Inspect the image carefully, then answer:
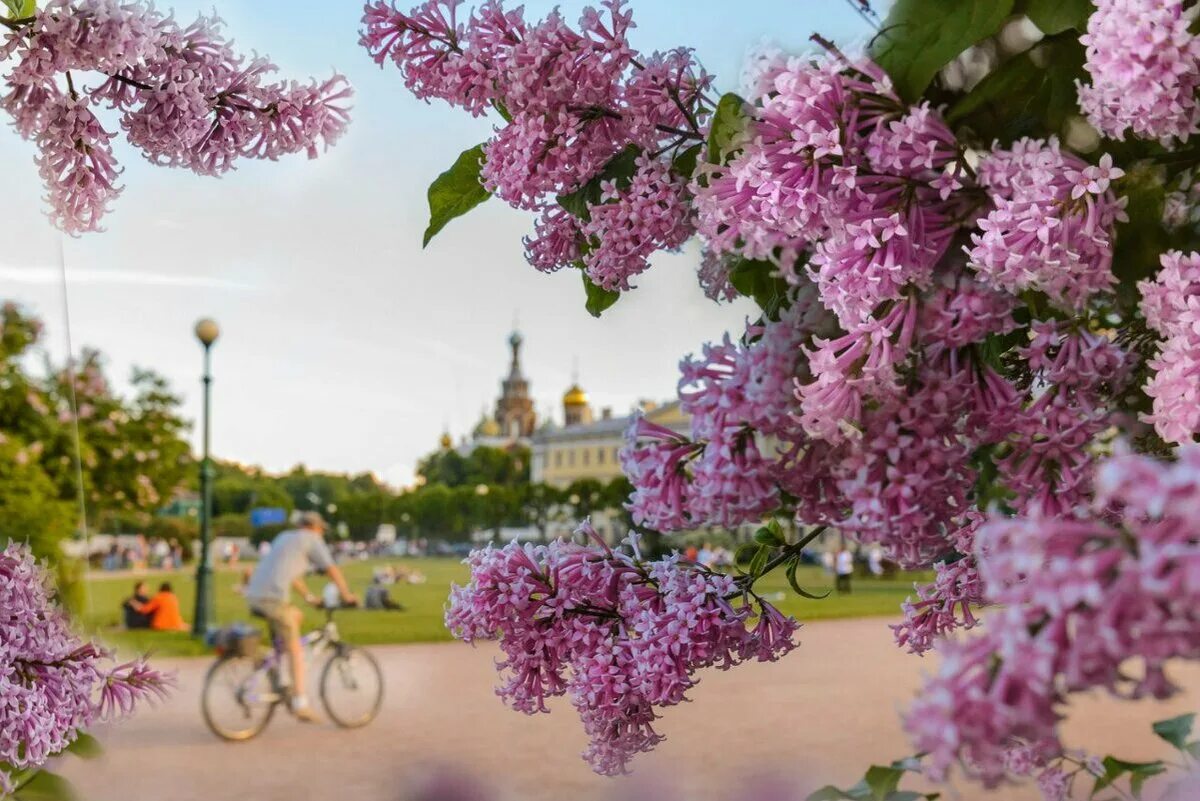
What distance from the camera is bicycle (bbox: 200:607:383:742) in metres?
6.16

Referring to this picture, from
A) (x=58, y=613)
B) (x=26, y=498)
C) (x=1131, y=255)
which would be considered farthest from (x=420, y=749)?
(x=1131, y=255)

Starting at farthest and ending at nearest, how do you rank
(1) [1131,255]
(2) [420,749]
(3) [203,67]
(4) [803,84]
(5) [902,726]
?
(2) [420,749], (3) [203,67], (1) [1131,255], (4) [803,84], (5) [902,726]

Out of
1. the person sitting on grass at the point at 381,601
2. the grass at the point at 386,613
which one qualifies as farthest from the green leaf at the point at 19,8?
the person sitting on grass at the point at 381,601

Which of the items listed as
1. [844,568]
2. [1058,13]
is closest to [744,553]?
[1058,13]

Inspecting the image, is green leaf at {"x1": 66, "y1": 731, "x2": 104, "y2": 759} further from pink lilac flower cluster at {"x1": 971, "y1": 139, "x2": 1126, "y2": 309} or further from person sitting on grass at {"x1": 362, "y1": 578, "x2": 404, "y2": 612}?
person sitting on grass at {"x1": 362, "y1": 578, "x2": 404, "y2": 612}

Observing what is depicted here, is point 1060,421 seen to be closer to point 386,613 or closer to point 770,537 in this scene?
point 770,537

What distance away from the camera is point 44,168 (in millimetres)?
1127

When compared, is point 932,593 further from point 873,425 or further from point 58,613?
point 58,613

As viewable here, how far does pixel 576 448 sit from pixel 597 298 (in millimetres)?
39380

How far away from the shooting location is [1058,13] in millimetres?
648

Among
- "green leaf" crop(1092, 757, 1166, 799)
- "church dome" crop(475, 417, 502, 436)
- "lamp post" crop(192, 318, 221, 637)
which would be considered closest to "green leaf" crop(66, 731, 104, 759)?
"green leaf" crop(1092, 757, 1166, 799)

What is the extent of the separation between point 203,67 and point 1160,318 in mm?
778

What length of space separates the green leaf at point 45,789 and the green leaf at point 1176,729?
1.08 metres

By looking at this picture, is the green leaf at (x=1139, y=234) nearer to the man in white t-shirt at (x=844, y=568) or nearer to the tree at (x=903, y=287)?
the tree at (x=903, y=287)
